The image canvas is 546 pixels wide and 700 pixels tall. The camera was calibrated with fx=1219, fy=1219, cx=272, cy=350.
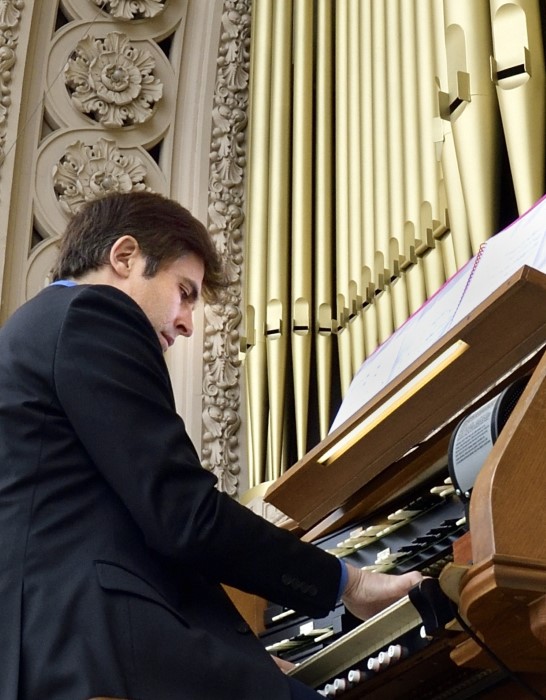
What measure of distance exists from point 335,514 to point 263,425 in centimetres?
102

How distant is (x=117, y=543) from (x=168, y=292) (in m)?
0.57

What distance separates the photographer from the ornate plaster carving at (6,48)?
3.55 m

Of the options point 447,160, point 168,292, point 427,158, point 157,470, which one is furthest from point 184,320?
point 427,158

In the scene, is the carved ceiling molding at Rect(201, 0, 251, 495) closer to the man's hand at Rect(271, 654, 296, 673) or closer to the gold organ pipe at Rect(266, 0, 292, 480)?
the gold organ pipe at Rect(266, 0, 292, 480)

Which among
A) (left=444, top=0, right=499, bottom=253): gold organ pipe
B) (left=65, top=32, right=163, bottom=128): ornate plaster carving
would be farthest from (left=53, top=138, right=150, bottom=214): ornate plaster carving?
(left=444, top=0, right=499, bottom=253): gold organ pipe

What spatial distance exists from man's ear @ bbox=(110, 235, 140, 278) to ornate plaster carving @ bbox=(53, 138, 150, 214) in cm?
156

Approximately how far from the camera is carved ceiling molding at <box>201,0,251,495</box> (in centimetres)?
345

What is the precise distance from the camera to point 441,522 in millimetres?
1926

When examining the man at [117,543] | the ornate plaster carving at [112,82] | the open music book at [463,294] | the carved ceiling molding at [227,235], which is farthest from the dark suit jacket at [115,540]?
the ornate plaster carving at [112,82]

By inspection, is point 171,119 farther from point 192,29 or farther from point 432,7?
point 432,7

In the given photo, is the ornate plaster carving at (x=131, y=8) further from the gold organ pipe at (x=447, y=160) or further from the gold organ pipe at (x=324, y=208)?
the gold organ pipe at (x=447, y=160)

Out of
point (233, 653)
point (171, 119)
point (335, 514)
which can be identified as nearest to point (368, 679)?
point (233, 653)

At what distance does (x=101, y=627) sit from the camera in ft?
4.89

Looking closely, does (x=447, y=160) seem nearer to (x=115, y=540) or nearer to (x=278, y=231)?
(x=278, y=231)
